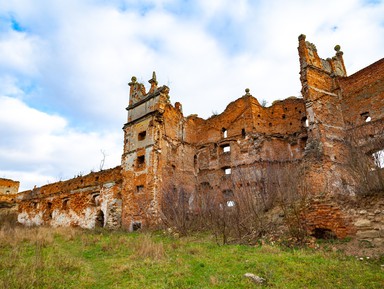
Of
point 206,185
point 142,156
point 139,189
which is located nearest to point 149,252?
point 139,189

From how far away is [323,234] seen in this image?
8078 mm

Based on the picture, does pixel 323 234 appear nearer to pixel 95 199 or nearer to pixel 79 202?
pixel 95 199

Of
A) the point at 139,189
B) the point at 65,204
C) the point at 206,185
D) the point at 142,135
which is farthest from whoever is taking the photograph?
the point at 65,204

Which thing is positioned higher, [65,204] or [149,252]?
[65,204]

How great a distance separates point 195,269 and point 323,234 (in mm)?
4067

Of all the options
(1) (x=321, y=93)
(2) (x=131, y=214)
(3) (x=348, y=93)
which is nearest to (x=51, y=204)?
(2) (x=131, y=214)

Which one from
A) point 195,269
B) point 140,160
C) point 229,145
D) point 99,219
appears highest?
point 229,145

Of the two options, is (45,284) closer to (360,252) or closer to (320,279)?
(320,279)

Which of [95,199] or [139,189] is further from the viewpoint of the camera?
[95,199]

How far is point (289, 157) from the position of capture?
57.2ft

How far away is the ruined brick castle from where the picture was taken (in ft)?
48.1

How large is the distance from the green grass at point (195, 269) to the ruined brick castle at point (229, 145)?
569 centimetres

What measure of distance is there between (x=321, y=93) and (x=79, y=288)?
1543 cm

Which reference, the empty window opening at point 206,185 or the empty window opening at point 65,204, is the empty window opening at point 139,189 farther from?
the empty window opening at point 65,204
